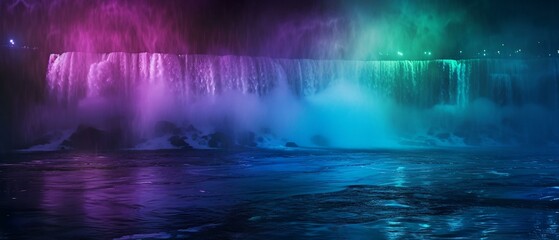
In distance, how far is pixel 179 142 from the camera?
39938 millimetres

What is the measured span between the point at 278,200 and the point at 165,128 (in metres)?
26.6

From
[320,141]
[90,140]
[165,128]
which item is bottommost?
[320,141]

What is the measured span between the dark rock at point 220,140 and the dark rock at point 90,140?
15.8 ft

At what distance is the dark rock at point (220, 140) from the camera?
40.0 m

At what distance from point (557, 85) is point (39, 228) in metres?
42.8

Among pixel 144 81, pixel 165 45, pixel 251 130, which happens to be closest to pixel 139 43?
pixel 165 45

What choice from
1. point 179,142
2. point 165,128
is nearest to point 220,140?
point 179,142

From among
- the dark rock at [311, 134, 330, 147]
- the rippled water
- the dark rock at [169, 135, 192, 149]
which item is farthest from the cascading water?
the rippled water

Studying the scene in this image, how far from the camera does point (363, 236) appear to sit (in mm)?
11922

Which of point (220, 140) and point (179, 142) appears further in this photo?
point (220, 140)

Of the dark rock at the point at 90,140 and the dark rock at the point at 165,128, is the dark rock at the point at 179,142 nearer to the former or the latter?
the dark rock at the point at 165,128

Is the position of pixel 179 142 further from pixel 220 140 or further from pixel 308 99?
pixel 308 99

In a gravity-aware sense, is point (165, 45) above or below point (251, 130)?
above

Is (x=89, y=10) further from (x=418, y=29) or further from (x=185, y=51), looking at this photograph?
(x=418, y=29)
